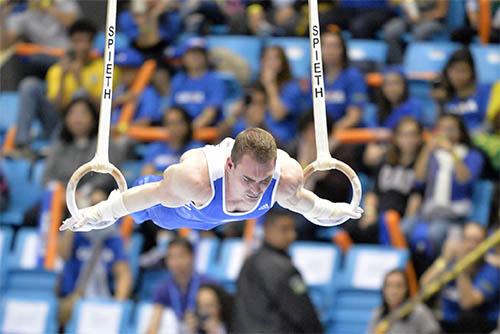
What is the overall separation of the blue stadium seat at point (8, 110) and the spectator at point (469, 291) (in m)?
4.31

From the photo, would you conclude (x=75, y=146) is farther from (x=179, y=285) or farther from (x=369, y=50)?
(x=369, y=50)

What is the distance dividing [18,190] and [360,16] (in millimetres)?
3437

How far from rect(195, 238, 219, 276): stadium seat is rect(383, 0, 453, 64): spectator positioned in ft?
8.48

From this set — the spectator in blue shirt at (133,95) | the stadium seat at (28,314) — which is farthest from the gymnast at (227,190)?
the spectator in blue shirt at (133,95)

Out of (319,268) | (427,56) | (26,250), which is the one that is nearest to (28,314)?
A: (26,250)

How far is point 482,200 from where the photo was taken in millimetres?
9250

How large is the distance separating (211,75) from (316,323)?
3248mm

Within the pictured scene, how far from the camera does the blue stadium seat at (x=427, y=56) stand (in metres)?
10.5

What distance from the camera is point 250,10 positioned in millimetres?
11227

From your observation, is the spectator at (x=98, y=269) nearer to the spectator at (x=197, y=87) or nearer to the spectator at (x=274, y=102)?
the spectator at (x=274, y=102)

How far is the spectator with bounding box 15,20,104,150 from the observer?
10555 mm

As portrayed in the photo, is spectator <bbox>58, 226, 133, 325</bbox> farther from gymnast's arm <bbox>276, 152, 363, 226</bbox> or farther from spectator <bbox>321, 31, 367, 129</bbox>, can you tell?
gymnast's arm <bbox>276, 152, 363, 226</bbox>

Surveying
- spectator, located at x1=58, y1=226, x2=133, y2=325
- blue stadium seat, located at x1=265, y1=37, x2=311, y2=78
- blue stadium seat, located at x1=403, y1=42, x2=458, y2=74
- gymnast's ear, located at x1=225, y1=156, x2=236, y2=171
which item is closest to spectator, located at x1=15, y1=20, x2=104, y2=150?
blue stadium seat, located at x1=265, y1=37, x2=311, y2=78

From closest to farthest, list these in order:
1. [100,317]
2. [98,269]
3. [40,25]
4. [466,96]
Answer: [100,317] → [98,269] → [466,96] → [40,25]
